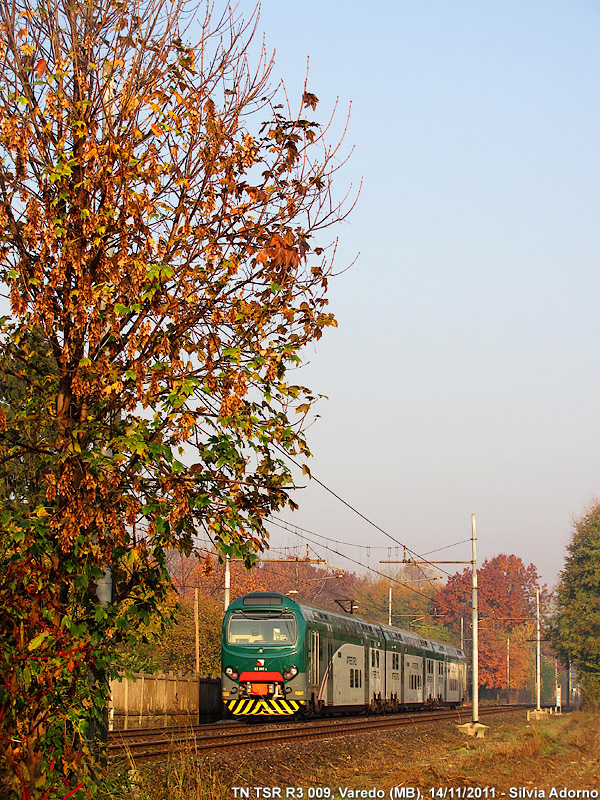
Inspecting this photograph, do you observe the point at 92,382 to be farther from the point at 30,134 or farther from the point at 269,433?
the point at 30,134

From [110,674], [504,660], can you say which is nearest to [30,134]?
[110,674]

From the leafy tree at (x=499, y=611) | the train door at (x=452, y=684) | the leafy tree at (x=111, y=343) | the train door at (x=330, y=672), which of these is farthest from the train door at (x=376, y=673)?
the leafy tree at (x=499, y=611)

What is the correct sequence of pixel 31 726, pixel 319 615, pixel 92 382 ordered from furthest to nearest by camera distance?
pixel 319 615
pixel 92 382
pixel 31 726

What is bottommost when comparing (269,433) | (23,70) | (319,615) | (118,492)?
(319,615)

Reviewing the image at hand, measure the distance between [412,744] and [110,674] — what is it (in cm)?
1713

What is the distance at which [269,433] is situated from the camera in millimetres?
8633

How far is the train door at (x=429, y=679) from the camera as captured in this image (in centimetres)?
4650

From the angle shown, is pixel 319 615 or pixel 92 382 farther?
pixel 319 615

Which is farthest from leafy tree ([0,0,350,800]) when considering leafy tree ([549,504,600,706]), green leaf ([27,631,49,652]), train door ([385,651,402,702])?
leafy tree ([549,504,600,706])

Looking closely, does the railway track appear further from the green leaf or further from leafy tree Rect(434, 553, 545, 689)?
leafy tree Rect(434, 553, 545, 689)

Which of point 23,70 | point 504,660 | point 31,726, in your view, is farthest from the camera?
point 504,660

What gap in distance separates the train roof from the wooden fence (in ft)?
12.0

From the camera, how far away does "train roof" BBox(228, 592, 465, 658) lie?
28.2 metres

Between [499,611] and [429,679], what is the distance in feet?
234
